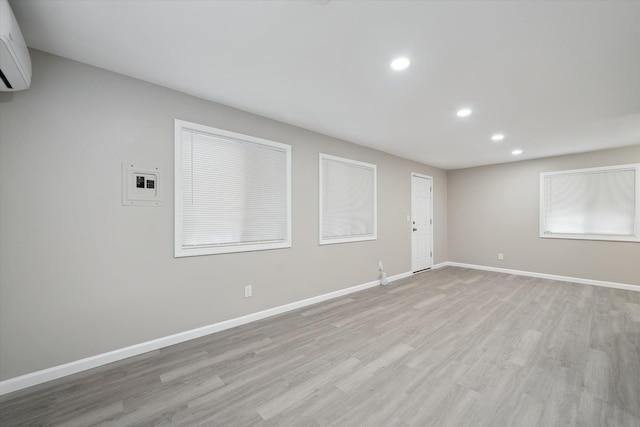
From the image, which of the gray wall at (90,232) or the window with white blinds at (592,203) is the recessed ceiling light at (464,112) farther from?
the window with white blinds at (592,203)

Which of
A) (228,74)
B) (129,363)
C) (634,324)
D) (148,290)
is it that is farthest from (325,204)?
(634,324)

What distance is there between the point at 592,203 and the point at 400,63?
533cm

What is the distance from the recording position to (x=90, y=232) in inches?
87.2

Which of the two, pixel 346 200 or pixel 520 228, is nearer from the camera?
pixel 346 200

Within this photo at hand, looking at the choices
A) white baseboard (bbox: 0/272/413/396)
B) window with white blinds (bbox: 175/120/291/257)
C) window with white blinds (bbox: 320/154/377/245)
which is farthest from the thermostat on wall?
window with white blinds (bbox: 320/154/377/245)

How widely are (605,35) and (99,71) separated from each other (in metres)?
3.92

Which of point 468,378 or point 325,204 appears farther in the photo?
point 325,204

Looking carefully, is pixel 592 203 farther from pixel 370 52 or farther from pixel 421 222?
pixel 370 52

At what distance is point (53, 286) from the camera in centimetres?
207

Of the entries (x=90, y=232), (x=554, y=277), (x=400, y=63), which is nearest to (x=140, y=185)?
(x=90, y=232)

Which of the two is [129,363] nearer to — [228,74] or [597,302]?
[228,74]

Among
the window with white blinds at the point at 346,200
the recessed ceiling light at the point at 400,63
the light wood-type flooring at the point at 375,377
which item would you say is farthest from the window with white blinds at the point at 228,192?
the recessed ceiling light at the point at 400,63

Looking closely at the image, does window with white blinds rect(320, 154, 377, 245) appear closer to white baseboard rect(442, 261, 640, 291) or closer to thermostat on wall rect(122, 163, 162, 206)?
thermostat on wall rect(122, 163, 162, 206)

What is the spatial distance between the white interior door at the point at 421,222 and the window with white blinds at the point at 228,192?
341 cm
